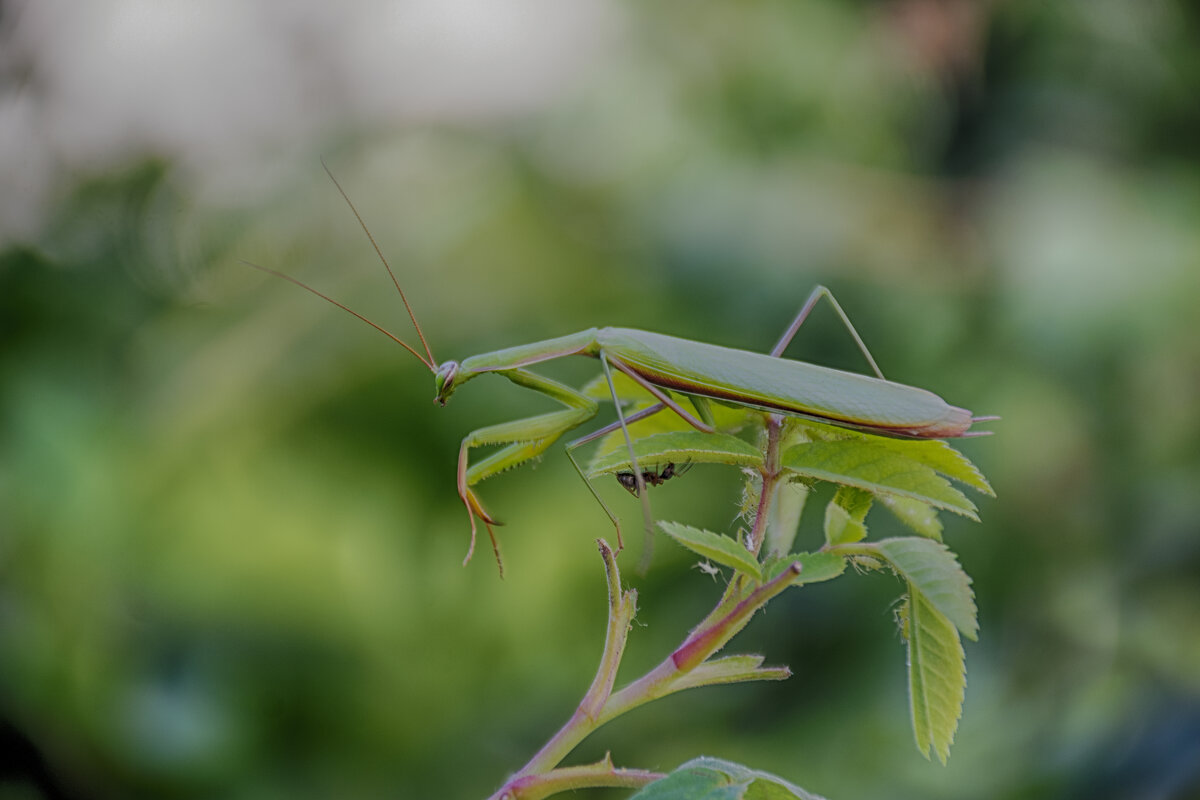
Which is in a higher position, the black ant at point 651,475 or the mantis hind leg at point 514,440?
the black ant at point 651,475

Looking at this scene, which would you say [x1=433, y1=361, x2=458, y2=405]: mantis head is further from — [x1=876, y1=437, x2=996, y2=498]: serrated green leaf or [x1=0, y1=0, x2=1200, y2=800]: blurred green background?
[x1=0, y1=0, x2=1200, y2=800]: blurred green background

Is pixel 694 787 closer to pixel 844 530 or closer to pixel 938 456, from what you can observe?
Result: pixel 844 530

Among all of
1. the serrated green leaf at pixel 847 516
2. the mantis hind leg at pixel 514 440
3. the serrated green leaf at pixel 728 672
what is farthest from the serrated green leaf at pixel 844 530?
the mantis hind leg at pixel 514 440

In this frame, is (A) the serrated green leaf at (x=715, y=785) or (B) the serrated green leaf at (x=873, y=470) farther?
(B) the serrated green leaf at (x=873, y=470)

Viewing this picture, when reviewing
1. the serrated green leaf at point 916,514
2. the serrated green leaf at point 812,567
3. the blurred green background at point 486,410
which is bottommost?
the blurred green background at point 486,410

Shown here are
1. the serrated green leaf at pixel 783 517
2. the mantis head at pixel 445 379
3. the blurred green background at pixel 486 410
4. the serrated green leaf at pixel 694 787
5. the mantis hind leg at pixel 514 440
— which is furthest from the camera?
Answer: the blurred green background at pixel 486 410

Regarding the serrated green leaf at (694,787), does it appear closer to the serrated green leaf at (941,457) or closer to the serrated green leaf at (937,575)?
the serrated green leaf at (937,575)

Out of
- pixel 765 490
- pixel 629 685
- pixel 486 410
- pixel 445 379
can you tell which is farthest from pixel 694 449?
pixel 486 410
